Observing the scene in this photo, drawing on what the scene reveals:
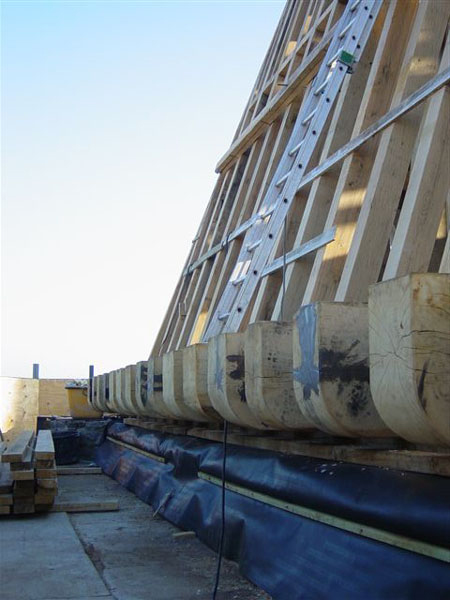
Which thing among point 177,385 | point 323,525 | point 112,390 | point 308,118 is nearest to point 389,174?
point 308,118

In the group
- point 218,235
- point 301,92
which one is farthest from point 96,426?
point 301,92

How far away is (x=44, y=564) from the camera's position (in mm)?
4410

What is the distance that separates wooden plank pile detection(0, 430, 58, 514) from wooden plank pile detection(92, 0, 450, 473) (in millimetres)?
981

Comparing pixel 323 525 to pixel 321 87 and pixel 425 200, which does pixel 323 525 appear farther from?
pixel 321 87

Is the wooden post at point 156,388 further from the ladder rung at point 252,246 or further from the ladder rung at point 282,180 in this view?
the ladder rung at point 282,180

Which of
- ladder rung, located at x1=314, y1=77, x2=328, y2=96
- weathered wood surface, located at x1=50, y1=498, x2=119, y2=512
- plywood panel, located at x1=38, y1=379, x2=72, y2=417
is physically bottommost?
weathered wood surface, located at x1=50, y1=498, x2=119, y2=512

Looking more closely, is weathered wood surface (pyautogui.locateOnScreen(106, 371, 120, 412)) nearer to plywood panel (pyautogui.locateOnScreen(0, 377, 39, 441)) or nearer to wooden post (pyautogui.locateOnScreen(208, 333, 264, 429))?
wooden post (pyautogui.locateOnScreen(208, 333, 264, 429))

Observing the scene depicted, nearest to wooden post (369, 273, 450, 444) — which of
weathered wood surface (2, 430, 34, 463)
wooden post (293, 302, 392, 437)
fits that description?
wooden post (293, 302, 392, 437)

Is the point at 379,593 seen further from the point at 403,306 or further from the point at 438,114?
the point at 438,114

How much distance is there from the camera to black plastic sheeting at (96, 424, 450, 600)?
2.43m

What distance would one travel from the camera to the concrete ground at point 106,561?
3830mm

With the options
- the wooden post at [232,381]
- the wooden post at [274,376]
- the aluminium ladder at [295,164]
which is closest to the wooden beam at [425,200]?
the wooden post at [274,376]

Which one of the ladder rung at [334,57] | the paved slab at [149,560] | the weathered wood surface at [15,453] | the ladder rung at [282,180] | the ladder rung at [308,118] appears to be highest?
the ladder rung at [334,57]

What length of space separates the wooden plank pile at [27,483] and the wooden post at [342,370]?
3617mm
